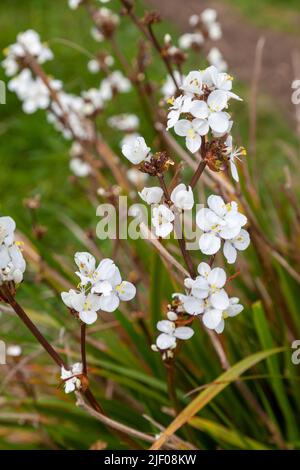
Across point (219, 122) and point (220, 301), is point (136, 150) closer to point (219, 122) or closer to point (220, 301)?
point (219, 122)

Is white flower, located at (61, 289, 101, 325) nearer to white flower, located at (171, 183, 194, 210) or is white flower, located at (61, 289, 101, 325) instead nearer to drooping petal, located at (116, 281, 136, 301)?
drooping petal, located at (116, 281, 136, 301)

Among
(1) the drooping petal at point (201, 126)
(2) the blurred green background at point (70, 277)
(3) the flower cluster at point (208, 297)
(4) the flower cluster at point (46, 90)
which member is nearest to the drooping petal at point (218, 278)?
(3) the flower cluster at point (208, 297)

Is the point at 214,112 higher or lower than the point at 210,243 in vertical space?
higher

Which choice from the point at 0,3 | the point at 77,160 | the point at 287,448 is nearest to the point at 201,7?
the point at 0,3

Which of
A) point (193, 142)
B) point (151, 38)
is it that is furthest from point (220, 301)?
point (151, 38)

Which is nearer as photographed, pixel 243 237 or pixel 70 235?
pixel 243 237

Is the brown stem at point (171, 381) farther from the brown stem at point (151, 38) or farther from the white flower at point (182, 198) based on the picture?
the brown stem at point (151, 38)

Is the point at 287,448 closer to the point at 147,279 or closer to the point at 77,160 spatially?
the point at 147,279
